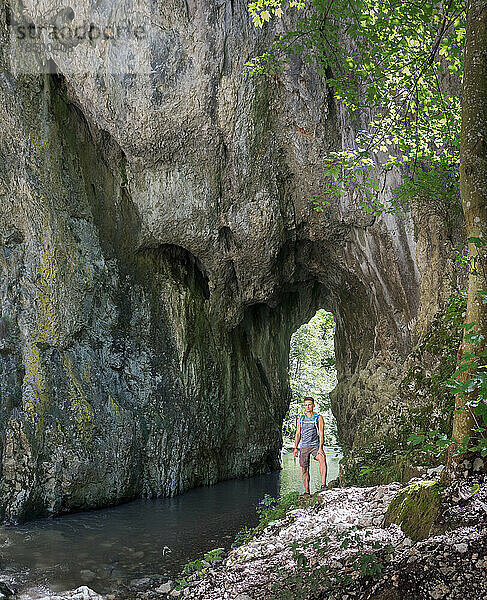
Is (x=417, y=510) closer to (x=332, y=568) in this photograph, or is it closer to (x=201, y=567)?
(x=332, y=568)

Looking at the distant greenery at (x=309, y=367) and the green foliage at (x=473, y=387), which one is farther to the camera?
the distant greenery at (x=309, y=367)

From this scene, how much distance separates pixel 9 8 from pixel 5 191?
338 centimetres

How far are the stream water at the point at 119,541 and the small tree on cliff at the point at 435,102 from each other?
14.0 feet

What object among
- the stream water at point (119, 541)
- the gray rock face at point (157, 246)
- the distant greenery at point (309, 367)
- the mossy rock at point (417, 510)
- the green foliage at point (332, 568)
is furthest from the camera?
the distant greenery at point (309, 367)

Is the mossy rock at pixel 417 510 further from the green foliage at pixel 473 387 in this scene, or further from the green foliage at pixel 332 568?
the green foliage at pixel 473 387

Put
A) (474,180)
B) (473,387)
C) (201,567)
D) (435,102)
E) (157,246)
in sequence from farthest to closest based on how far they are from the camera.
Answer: (157,246)
(435,102)
(201,567)
(474,180)
(473,387)

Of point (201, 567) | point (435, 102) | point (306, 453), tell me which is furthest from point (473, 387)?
point (306, 453)

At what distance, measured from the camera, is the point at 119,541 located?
765 centimetres

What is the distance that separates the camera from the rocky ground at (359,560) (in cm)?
304

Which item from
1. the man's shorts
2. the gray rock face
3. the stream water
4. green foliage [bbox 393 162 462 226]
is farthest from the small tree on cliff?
the stream water

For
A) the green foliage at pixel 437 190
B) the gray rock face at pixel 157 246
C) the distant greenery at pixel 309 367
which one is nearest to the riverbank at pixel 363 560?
the green foliage at pixel 437 190

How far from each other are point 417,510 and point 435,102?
4.71 metres

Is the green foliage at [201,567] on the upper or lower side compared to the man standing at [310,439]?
lower

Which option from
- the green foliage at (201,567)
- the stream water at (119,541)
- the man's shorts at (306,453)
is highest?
the man's shorts at (306,453)
